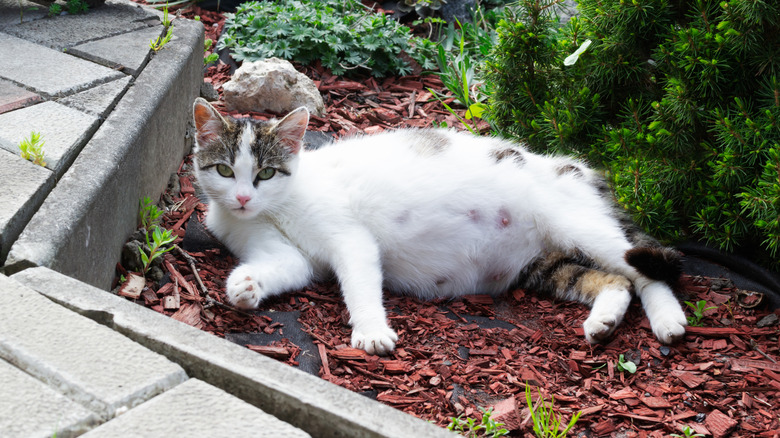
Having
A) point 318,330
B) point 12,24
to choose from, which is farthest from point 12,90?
point 318,330

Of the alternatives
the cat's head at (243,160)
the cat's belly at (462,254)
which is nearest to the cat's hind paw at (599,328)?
the cat's belly at (462,254)

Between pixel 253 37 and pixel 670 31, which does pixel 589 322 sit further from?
pixel 253 37

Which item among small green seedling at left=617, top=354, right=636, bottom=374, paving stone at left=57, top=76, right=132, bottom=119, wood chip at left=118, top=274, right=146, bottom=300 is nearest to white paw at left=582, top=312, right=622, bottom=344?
small green seedling at left=617, top=354, right=636, bottom=374

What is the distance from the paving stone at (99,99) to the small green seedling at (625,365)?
2.58 m

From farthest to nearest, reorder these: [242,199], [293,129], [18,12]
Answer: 1. [18,12]
2. [293,129]
3. [242,199]

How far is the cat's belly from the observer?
3301mm

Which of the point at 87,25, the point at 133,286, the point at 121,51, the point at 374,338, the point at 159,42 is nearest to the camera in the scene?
the point at 374,338

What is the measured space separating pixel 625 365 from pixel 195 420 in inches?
68.0

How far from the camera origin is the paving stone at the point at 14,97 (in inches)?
121

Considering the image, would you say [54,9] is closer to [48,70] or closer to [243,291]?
[48,70]

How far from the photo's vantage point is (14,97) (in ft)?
10.4

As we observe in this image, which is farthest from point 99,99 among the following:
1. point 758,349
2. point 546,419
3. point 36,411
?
point 758,349

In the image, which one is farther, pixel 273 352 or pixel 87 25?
pixel 87 25

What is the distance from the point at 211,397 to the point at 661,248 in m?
2.22
